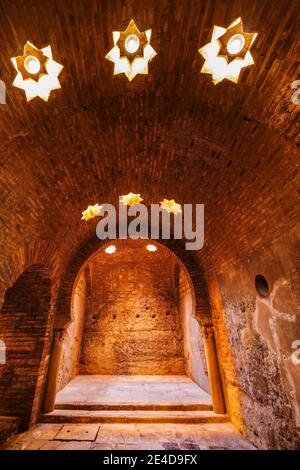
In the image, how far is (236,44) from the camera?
2.08 meters

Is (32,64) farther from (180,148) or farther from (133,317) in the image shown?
(133,317)

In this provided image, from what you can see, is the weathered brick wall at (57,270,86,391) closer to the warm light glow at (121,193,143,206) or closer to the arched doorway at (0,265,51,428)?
the arched doorway at (0,265,51,428)

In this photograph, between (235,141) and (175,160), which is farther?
(175,160)

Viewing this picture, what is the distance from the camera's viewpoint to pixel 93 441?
382cm

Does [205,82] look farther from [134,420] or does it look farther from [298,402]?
[134,420]

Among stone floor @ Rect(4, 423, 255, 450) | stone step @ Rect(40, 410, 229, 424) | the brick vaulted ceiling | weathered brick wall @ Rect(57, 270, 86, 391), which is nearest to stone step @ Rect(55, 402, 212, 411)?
stone step @ Rect(40, 410, 229, 424)

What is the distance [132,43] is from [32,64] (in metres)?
0.94

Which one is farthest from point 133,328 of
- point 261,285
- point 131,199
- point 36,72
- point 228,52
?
point 228,52

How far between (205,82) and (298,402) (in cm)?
381

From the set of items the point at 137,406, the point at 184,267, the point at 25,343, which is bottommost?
the point at 137,406

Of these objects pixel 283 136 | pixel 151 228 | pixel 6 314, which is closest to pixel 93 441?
pixel 6 314

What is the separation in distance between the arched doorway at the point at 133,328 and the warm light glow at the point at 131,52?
5671 millimetres

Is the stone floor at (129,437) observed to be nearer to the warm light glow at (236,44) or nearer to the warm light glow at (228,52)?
the warm light glow at (228,52)

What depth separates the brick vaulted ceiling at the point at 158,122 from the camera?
198cm
